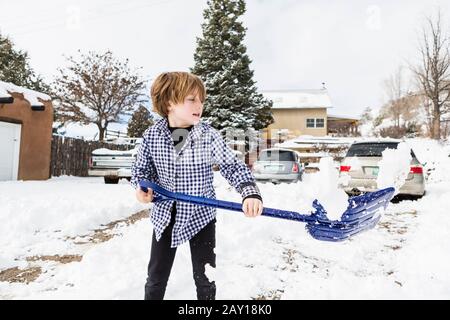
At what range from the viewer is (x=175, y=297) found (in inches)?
99.6

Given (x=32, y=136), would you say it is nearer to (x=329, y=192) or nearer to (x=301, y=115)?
(x=329, y=192)

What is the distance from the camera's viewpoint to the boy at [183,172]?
1.87 m

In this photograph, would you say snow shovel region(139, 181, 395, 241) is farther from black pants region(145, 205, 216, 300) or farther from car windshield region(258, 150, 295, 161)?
car windshield region(258, 150, 295, 161)

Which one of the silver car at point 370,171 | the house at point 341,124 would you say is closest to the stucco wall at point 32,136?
the silver car at point 370,171

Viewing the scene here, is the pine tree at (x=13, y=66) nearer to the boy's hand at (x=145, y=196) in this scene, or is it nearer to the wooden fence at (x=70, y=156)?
the wooden fence at (x=70, y=156)

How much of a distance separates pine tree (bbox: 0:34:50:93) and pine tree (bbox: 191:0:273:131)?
15.0 metres

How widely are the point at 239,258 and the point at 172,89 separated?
2205 mm

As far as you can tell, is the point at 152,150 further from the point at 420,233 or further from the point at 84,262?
the point at 420,233

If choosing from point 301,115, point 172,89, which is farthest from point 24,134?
point 301,115

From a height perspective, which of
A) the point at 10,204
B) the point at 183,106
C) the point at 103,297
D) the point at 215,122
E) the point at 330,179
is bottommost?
the point at 103,297

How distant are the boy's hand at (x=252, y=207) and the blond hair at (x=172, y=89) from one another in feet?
2.29

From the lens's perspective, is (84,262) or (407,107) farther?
(407,107)

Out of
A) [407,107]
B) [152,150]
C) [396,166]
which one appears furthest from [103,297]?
[407,107]

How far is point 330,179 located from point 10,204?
5.39m
